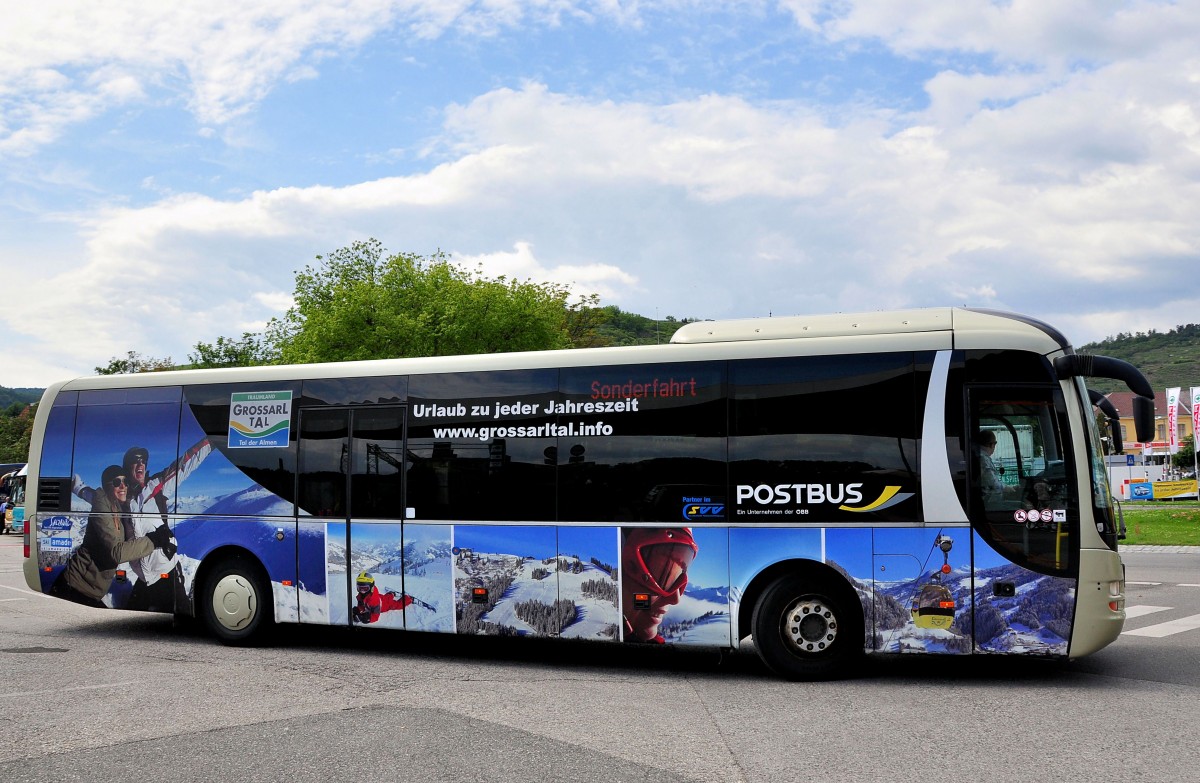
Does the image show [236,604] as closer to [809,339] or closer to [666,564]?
[666,564]

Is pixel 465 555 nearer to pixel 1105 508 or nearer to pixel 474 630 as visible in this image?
pixel 474 630

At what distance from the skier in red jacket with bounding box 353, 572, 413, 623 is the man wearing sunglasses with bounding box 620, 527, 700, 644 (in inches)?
90.6

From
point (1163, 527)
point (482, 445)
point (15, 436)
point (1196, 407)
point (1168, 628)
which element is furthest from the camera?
point (15, 436)

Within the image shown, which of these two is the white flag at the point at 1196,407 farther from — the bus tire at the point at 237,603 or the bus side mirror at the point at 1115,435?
the bus tire at the point at 237,603

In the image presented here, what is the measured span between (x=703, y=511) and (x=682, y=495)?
9.2 inches

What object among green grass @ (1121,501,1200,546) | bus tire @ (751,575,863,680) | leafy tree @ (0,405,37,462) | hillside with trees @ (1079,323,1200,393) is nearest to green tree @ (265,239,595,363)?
green grass @ (1121,501,1200,546)

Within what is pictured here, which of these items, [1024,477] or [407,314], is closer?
[1024,477]

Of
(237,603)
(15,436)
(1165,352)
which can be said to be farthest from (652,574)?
(1165,352)

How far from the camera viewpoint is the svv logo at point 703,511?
30.6 ft

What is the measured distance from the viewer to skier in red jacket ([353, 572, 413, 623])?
10.6 metres

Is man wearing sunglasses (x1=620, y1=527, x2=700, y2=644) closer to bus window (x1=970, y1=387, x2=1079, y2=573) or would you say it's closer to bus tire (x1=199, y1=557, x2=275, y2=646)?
bus window (x1=970, y1=387, x2=1079, y2=573)

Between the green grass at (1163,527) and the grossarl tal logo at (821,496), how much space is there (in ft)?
50.4

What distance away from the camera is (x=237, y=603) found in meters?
11.5

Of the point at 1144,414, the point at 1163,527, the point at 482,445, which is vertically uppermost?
the point at 1144,414
